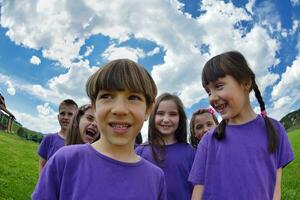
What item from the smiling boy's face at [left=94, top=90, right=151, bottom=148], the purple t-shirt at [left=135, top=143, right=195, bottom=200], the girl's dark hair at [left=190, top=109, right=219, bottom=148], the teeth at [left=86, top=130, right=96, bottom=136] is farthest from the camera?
the girl's dark hair at [left=190, top=109, right=219, bottom=148]

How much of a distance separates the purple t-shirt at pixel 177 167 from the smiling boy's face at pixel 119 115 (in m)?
2.15

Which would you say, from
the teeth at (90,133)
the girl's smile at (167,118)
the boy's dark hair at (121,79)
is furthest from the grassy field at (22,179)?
the boy's dark hair at (121,79)

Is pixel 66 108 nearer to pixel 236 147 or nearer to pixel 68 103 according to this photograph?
pixel 68 103

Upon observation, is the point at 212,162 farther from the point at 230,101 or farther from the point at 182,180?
the point at 182,180

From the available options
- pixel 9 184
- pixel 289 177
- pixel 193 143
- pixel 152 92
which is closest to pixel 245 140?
pixel 152 92

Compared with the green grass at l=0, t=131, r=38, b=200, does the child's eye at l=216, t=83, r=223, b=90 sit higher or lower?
higher

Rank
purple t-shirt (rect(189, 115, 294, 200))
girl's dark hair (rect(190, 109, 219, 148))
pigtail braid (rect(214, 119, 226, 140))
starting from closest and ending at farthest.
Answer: purple t-shirt (rect(189, 115, 294, 200)) < pigtail braid (rect(214, 119, 226, 140)) < girl's dark hair (rect(190, 109, 219, 148))

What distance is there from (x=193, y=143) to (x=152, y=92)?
2.87m

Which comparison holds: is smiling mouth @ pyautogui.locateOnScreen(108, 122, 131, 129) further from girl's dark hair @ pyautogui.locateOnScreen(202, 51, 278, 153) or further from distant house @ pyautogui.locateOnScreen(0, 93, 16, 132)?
distant house @ pyautogui.locateOnScreen(0, 93, 16, 132)

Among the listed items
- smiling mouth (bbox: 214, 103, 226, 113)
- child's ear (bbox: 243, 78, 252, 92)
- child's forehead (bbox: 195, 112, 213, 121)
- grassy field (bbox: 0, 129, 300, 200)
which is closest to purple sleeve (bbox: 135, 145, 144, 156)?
child's forehead (bbox: 195, 112, 213, 121)

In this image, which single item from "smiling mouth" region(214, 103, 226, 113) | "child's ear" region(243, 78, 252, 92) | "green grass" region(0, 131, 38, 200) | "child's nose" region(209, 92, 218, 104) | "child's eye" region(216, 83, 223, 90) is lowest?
"green grass" region(0, 131, 38, 200)

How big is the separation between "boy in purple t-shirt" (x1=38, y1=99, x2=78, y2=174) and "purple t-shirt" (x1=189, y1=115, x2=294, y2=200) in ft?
10.7

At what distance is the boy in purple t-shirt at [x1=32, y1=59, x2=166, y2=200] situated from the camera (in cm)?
229

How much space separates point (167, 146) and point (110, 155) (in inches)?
94.5
